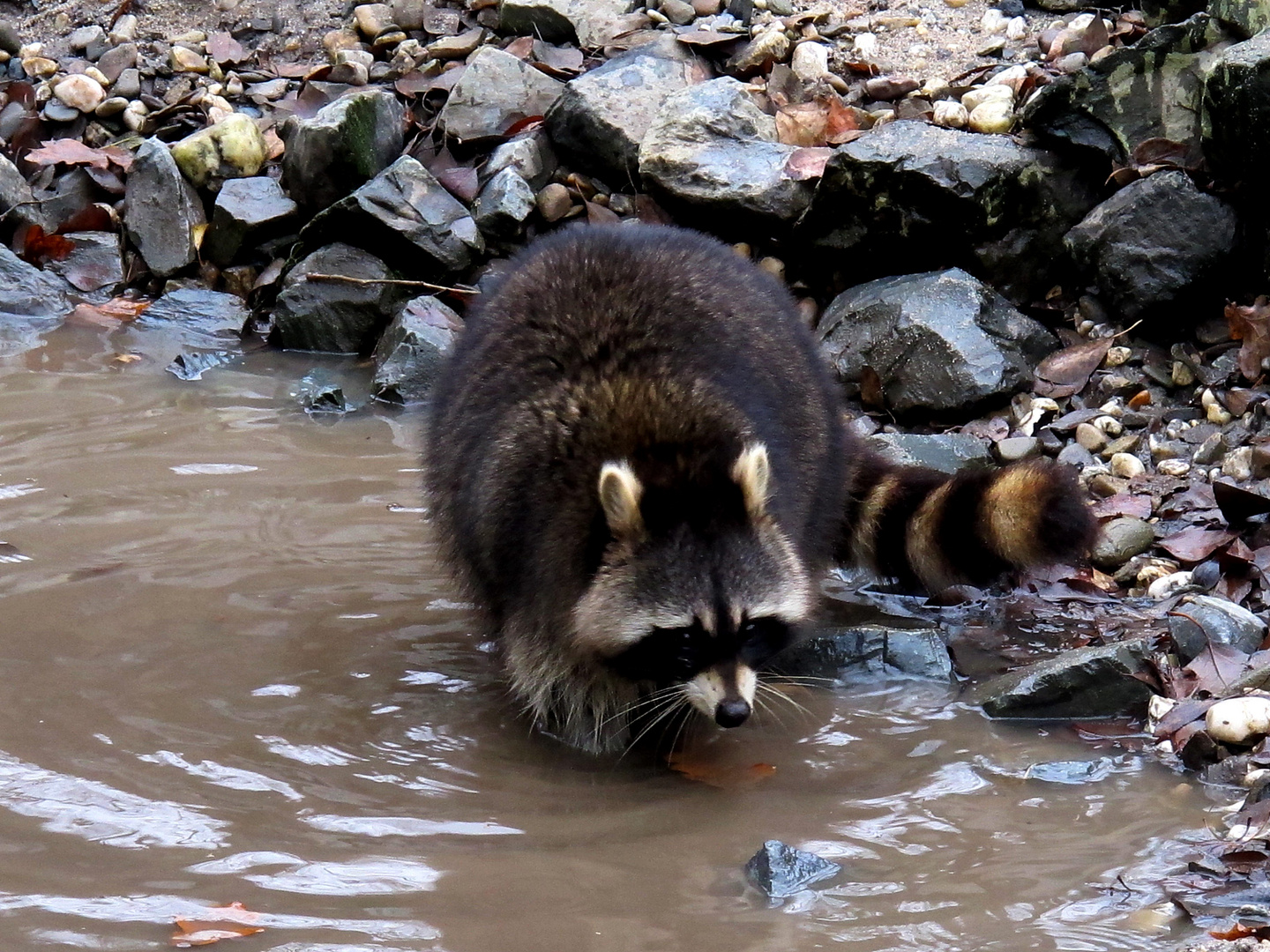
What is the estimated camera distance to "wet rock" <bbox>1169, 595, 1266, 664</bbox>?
3.82 metres

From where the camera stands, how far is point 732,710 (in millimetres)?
3379

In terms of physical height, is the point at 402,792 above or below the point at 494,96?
Answer: below

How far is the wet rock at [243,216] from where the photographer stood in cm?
711

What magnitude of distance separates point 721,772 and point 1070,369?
8.57 feet

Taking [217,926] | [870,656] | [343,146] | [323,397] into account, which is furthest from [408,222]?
[217,926]

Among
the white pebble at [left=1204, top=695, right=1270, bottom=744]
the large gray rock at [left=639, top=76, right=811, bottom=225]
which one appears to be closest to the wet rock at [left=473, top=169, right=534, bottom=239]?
the large gray rock at [left=639, top=76, right=811, bottom=225]

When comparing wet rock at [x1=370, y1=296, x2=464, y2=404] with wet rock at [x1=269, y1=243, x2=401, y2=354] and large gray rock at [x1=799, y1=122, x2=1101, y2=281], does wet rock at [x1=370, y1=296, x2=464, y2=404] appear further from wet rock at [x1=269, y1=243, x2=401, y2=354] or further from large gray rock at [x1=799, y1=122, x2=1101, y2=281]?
large gray rock at [x1=799, y1=122, x2=1101, y2=281]

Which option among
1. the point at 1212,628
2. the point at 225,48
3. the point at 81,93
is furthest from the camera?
the point at 225,48

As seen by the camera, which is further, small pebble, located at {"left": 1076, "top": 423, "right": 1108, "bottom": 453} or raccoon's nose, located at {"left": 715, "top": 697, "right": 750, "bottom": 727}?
small pebble, located at {"left": 1076, "top": 423, "right": 1108, "bottom": 453}

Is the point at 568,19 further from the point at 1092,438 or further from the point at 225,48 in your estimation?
the point at 1092,438

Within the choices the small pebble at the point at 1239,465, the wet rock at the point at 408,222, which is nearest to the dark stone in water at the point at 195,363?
the wet rock at the point at 408,222

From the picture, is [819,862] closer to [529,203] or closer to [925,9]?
[529,203]

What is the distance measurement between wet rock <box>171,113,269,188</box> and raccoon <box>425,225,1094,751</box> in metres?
3.56

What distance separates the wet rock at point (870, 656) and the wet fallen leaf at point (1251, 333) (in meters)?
1.78
